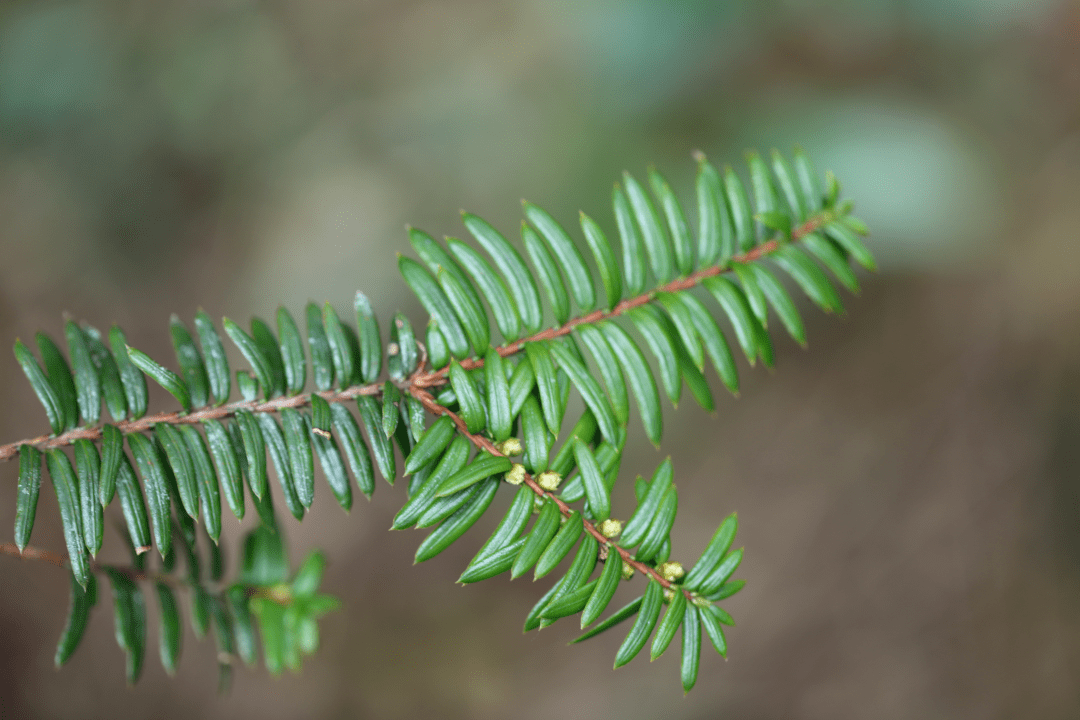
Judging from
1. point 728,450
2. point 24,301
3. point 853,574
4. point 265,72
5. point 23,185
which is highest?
point 265,72

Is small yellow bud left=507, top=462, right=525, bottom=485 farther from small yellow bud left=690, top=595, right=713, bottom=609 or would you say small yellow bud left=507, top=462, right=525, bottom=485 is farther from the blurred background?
the blurred background

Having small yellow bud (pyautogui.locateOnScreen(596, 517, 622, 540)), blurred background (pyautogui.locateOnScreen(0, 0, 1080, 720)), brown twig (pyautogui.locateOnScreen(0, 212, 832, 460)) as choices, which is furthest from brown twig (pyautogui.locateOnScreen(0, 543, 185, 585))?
blurred background (pyautogui.locateOnScreen(0, 0, 1080, 720))

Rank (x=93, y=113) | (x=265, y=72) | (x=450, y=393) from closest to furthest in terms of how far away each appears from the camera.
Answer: (x=450, y=393) → (x=93, y=113) → (x=265, y=72)

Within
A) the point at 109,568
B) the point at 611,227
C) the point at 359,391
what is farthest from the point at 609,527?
the point at 611,227

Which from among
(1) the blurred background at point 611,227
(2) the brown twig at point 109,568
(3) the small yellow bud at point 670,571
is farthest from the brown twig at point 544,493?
(1) the blurred background at point 611,227

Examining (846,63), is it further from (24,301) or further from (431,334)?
(24,301)

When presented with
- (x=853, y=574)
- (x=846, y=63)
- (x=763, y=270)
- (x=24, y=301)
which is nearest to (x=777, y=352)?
(x=853, y=574)

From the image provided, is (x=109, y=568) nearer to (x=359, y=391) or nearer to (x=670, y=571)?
(x=359, y=391)
